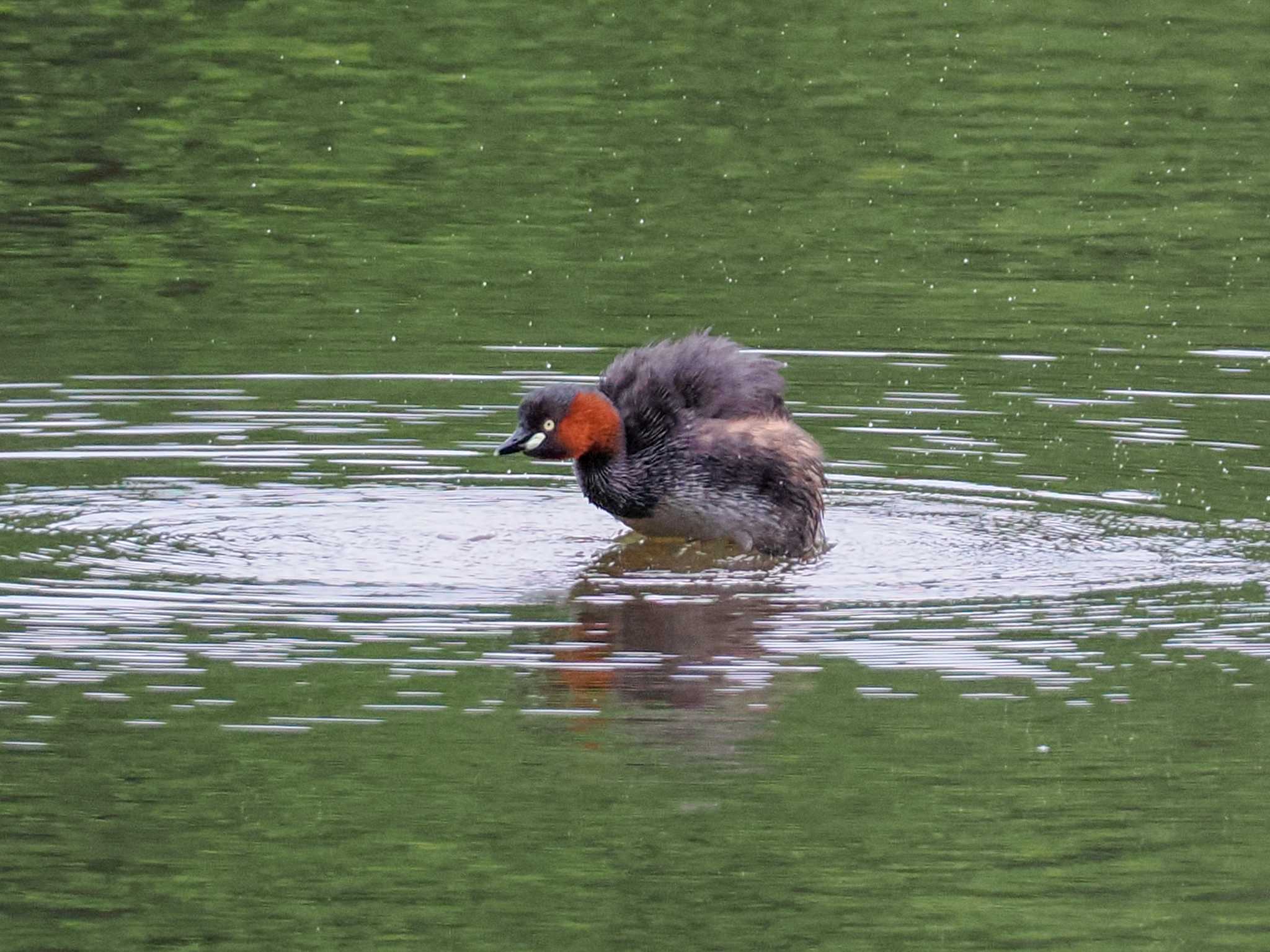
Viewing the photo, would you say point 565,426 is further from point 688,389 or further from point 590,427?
point 688,389

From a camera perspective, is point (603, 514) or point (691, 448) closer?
point (691, 448)

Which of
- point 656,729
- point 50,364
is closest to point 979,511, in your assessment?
point 656,729

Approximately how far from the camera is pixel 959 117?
24219 millimetres

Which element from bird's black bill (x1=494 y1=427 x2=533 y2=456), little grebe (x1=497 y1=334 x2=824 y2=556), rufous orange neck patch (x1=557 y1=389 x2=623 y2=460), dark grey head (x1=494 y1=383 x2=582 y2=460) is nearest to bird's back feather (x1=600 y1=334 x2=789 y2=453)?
little grebe (x1=497 y1=334 x2=824 y2=556)

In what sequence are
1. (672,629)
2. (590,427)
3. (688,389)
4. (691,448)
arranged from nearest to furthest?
1. (672,629)
2. (590,427)
3. (691,448)
4. (688,389)

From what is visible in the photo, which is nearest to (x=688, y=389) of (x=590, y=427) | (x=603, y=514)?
(x=590, y=427)

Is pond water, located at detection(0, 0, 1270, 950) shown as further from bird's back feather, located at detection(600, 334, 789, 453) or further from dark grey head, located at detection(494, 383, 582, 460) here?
bird's back feather, located at detection(600, 334, 789, 453)

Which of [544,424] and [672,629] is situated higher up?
[544,424]

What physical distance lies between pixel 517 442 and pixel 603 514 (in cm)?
116

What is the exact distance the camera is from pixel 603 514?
13422 millimetres

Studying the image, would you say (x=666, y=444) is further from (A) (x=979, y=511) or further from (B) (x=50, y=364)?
(B) (x=50, y=364)

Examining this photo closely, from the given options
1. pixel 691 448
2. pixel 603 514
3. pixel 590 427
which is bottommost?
pixel 603 514

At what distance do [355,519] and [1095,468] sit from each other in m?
3.79

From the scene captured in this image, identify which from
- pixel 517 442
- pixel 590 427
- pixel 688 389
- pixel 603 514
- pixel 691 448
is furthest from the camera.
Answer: pixel 603 514
